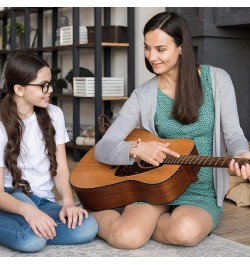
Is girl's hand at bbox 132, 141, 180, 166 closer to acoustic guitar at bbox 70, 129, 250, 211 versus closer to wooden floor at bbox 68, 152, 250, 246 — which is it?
acoustic guitar at bbox 70, 129, 250, 211

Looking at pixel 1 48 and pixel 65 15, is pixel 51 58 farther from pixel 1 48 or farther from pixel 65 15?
pixel 1 48

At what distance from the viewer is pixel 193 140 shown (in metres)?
2.16

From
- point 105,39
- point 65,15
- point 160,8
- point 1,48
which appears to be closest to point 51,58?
point 65,15

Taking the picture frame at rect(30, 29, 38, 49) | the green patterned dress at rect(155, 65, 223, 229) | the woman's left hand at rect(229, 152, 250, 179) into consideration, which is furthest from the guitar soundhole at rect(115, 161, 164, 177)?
the picture frame at rect(30, 29, 38, 49)

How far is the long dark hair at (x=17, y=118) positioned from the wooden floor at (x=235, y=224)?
30.2 inches

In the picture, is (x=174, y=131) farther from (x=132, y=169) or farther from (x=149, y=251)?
(x=149, y=251)

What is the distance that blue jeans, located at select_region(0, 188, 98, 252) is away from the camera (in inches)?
74.9

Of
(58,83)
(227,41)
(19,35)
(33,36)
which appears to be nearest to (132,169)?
(227,41)

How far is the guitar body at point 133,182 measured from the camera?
1.98 metres

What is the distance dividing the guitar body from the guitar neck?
0.03 metres

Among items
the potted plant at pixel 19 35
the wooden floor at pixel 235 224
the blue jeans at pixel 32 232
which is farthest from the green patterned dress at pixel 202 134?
the potted plant at pixel 19 35

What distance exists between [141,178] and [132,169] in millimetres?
99

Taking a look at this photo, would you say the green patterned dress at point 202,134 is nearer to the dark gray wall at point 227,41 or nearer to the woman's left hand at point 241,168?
the woman's left hand at point 241,168

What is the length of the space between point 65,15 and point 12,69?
2.95m
